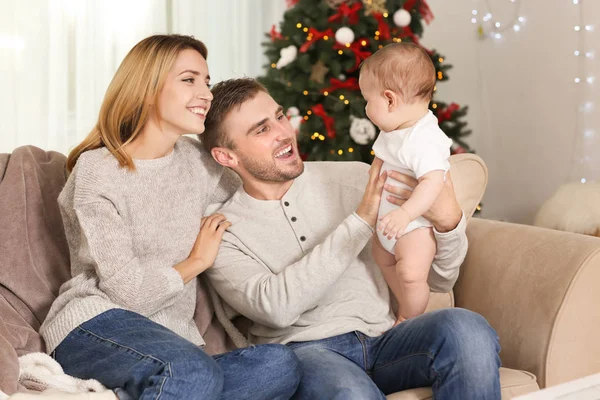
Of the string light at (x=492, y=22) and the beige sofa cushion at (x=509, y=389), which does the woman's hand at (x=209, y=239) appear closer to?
the beige sofa cushion at (x=509, y=389)

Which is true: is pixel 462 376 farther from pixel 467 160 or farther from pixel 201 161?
pixel 201 161

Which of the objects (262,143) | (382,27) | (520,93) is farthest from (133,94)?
(520,93)

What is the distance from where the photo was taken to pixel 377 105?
1.75m

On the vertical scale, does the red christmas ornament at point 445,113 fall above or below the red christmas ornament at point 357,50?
below

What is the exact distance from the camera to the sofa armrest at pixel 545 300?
1.74 m

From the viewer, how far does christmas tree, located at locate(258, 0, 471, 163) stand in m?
3.86

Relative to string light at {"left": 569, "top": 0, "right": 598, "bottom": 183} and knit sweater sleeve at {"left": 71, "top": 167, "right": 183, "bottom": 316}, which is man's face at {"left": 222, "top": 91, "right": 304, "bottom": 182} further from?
string light at {"left": 569, "top": 0, "right": 598, "bottom": 183}

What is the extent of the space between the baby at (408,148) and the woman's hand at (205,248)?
44cm

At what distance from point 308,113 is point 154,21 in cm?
112

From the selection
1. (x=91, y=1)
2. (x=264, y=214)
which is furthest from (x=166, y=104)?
(x=91, y=1)

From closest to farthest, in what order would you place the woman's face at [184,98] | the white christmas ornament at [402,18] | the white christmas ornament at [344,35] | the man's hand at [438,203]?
the man's hand at [438,203], the woman's face at [184,98], the white christmas ornament at [344,35], the white christmas ornament at [402,18]

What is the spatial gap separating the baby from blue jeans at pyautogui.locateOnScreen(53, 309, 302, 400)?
380 millimetres

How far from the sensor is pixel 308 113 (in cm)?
395

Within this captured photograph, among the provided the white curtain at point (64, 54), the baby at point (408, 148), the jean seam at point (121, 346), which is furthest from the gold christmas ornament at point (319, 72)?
the jean seam at point (121, 346)
